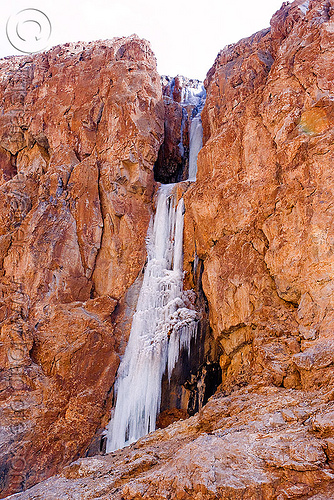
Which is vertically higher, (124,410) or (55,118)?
(55,118)

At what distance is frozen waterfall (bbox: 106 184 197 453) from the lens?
48.1 ft

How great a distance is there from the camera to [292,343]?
1104 cm

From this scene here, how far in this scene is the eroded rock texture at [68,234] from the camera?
1483 cm

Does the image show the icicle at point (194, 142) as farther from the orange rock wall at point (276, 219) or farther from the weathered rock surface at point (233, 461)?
the weathered rock surface at point (233, 461)

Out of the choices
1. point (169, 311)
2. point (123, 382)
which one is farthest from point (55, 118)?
point (123, 382)

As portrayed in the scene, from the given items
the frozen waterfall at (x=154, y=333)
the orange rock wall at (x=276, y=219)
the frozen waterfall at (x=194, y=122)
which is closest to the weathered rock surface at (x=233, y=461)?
the orange rock wall at (x=276, y=219)

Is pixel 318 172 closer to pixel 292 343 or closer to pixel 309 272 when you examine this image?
pixel 309 272

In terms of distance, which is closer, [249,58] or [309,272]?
[309,272]

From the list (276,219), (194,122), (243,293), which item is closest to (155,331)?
(243,293)

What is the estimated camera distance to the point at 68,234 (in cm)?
1842

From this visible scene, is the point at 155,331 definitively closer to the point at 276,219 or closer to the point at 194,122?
the point at 276,219

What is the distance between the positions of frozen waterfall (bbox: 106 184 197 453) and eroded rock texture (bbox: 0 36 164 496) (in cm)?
64

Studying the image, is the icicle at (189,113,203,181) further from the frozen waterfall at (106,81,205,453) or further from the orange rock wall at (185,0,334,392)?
the orange rock wall at (185,0,334,392)

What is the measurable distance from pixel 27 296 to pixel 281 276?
436 inches
